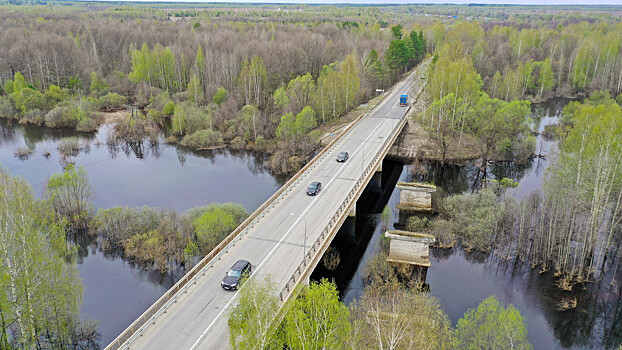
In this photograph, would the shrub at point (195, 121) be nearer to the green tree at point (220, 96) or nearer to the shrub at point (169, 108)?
the green tree at point (220, 96)

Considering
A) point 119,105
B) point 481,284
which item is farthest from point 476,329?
point 119,105

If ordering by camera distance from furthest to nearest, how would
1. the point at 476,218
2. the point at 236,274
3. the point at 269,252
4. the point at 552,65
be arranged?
the point at 552,65 → the point at 476,218 → the point at 269,252 → the point at 236,274

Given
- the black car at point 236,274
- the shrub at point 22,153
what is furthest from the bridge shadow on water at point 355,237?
the shrub at point 22,153

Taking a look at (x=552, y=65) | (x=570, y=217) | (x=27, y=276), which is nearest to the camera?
(x=27, y=276)

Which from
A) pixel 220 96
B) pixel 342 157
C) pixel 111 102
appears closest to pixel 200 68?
pixel 220 96

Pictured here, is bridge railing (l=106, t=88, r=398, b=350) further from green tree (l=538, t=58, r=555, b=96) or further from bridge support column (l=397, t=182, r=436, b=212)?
green tree (l=538, t=58, r=555, b=96)

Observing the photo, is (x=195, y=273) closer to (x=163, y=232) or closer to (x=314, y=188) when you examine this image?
(x=163, y=232)
